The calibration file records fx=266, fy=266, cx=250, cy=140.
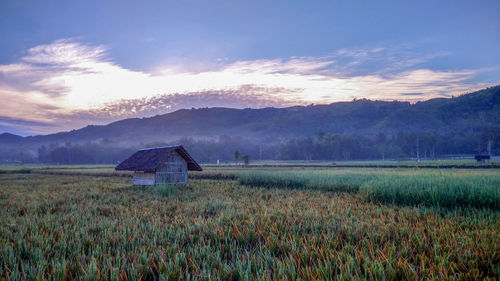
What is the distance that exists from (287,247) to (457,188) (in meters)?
9.61

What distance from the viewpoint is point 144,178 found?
19.5 metres

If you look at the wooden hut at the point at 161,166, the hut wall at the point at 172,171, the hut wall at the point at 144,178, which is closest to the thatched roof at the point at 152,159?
the wooden hut at the point at 161,166

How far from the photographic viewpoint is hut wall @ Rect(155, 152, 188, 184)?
19062mm

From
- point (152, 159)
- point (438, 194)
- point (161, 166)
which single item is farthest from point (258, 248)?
point (152, 159)

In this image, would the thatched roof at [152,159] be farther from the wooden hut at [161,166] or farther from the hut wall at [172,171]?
the hut wall at [172,171]

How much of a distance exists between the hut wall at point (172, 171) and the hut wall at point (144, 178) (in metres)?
0.39

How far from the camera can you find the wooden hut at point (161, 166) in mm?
18844

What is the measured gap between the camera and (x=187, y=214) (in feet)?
29.5

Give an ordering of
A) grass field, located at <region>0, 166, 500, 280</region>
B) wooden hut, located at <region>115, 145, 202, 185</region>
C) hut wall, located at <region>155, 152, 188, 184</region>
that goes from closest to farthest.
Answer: grass field, located at <region>0, 166, 500, 280</region> < wooden hut, located at <region>115, 145, 202, 185</region> < hut wall, located at <region>155, 152, 188, 184</region>

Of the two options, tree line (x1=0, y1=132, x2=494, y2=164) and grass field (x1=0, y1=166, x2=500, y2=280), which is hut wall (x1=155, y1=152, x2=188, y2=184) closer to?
grass field (x1=0, y1=166, x2=500, y2=280)

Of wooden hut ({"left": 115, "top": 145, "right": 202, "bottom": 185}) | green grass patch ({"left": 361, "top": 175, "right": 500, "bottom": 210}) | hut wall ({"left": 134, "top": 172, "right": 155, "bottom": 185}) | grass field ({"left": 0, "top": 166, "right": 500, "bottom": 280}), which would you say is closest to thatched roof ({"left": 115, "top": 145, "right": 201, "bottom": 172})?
wooden hut ({"left": 115, "top": 145, "right": 202, "bottom": 185})

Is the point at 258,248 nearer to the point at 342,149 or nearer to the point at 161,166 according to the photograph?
the point at 161,166

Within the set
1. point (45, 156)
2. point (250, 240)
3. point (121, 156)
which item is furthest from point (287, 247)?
point (45, 156)

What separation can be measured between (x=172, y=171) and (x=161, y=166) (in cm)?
95
